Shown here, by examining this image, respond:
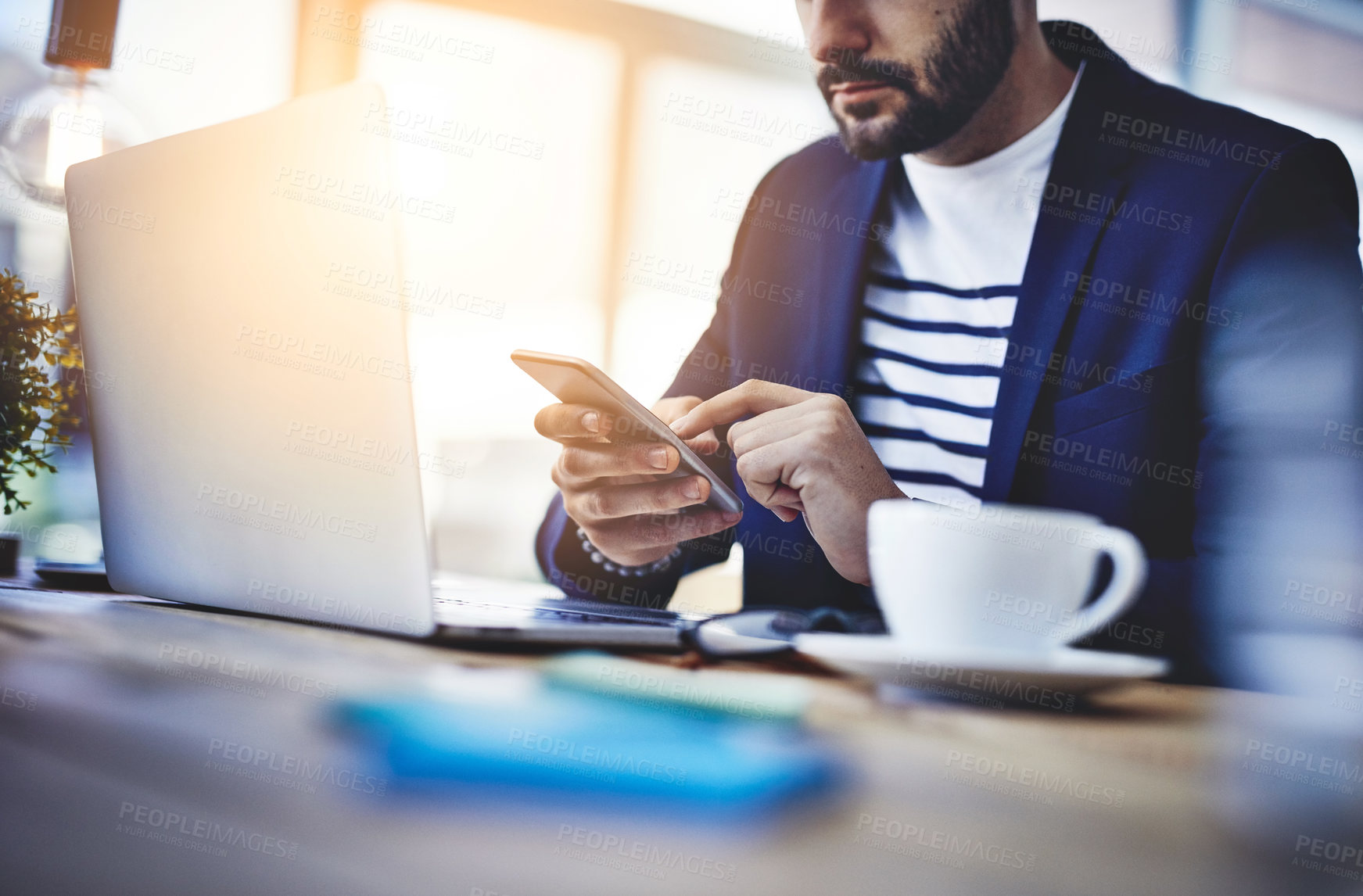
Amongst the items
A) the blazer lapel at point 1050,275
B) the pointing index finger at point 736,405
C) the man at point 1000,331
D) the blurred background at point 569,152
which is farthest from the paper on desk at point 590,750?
the blurred background at point 569,152

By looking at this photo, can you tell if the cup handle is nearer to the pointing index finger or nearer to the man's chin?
the pointing index finger

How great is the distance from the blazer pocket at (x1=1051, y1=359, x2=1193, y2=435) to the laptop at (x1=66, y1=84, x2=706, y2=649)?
665 mm

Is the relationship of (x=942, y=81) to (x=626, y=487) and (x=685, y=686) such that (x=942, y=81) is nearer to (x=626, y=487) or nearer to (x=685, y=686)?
(x=626, y=487)

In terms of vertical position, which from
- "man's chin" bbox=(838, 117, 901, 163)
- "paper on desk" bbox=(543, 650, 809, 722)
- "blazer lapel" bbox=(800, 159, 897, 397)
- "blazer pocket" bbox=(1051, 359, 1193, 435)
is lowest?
"paper on desk" bbox=(543, 650, 809, 722)

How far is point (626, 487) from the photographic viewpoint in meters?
0.74

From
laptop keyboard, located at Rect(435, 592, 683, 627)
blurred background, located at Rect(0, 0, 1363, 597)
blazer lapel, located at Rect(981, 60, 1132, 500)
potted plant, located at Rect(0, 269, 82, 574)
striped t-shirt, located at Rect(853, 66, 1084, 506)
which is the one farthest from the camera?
blurred background, located at Rect(0, 0, 1363, 597)

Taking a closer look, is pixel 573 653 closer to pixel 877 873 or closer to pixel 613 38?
pixel 877 873

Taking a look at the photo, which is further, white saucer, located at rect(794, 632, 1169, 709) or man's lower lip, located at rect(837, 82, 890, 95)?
man's lower lip, located at rect(837, 82, 890, 95)

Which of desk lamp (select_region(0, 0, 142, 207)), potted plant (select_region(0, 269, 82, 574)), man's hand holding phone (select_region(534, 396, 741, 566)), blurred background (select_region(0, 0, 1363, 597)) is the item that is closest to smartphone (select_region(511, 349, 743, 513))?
man's hand holding phone (select_region(534, 396, 741, 566))

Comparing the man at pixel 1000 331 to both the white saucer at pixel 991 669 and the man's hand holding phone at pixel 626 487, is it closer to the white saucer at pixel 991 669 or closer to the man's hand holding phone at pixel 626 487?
the man's hand holding phone at pixel 626 487

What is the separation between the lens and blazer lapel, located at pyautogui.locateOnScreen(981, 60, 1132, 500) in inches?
39.0

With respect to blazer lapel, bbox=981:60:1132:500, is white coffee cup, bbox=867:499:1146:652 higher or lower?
lower

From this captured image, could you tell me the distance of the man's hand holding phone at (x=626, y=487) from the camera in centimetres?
57

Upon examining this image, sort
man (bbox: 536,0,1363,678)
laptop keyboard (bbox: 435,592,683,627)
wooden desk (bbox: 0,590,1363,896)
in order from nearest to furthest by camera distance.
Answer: wooden desk (bbox: 0,590,1363,896)
laptop keyboard (bbox: 435,592,683,627)
man (bbox: 536,0,1363,678)
